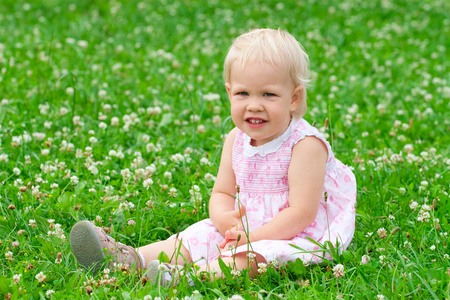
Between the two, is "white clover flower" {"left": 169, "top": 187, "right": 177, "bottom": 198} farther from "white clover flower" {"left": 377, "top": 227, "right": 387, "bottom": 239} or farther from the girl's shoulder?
"white clover flower" {"left": 377, "top": 227, "right": 387, "bottom": 239}

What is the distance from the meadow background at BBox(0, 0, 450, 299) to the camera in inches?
123

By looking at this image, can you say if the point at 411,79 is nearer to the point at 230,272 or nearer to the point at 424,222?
the point at 424,222

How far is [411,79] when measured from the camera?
7250 mm

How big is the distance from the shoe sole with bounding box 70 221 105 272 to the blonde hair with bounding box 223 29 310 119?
106 centimetres

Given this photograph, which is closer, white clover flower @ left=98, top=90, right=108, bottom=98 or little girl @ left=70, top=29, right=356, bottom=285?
little girl @ left=70, top=29, right=356, bottom=285

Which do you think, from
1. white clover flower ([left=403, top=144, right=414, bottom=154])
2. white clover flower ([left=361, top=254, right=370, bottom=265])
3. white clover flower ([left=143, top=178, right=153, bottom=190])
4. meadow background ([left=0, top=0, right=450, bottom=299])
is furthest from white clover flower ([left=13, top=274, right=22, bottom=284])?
white clover flower ([left=403, top=144, right=414, bottom=154])

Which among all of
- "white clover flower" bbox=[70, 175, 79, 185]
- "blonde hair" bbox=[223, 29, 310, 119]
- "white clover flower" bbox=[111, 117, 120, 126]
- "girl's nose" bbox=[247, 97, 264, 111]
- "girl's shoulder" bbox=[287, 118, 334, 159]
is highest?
"blonde hair" bbox=[223, 29, 310, 119]

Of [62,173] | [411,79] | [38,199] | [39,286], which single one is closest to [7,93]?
[62,173]

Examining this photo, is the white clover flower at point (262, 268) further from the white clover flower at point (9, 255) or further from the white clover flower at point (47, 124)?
the white clover flower at point (47, 124)

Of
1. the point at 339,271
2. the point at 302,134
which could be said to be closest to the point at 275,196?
the point at 302,134

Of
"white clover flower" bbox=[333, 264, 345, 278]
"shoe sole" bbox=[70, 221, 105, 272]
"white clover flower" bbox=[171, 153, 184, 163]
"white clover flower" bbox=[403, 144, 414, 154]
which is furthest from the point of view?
"white clover flower" bbox=[403, 144, 414, 154]

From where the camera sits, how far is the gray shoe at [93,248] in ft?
10.2

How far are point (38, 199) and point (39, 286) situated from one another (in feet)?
2.95

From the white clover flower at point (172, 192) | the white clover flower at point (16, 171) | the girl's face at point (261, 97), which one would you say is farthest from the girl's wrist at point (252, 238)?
the white clover flower at point (16, 171)
